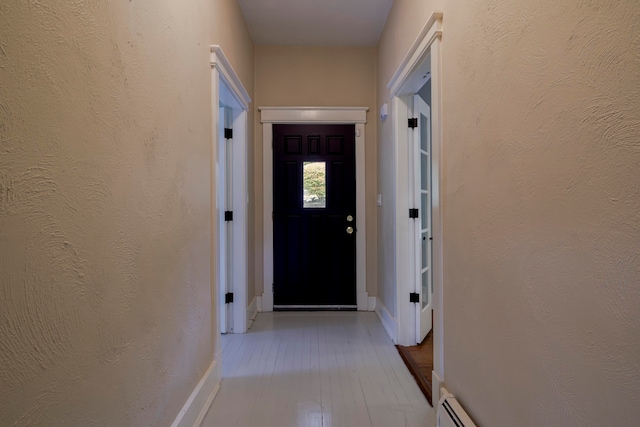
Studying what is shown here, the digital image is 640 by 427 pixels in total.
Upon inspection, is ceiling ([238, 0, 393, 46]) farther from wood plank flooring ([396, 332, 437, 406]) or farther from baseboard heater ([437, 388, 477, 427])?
baseboard heater ([437, 388, 477, 427])

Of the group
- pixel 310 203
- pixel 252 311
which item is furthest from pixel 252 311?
pixel 310 203

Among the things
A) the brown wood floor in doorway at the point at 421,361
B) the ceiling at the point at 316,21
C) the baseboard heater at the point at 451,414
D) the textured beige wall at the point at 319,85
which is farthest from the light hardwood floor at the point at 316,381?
the ceiling at the point at 316,21

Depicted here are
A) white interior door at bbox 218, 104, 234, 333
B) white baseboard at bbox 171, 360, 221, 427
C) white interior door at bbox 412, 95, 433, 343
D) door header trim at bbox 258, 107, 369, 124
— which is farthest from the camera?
door header trim at bbox 258, 107, 369, 124

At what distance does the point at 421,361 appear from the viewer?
2615 mm

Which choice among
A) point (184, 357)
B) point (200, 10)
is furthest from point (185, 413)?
point (200, 10)

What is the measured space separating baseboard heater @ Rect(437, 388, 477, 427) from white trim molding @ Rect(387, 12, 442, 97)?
5.51 ft

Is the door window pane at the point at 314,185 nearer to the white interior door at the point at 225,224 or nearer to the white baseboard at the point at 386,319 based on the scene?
the white interior door at the point at 225,224

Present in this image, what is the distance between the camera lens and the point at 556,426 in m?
1.00

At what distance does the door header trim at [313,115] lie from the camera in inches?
156

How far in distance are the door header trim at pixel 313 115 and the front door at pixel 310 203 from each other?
8 centimetres

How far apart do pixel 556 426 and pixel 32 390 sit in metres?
1.22

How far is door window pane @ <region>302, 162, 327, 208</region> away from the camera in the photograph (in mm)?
4039

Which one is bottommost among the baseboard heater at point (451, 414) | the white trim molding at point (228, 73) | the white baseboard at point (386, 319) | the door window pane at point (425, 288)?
the white baseboard at point (386, 319)

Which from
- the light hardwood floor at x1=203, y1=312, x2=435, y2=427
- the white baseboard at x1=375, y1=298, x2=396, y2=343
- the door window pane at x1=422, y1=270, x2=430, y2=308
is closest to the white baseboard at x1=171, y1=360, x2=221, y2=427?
the light hardwood floor at x1=203, y1=312, x2=435, y2=427
